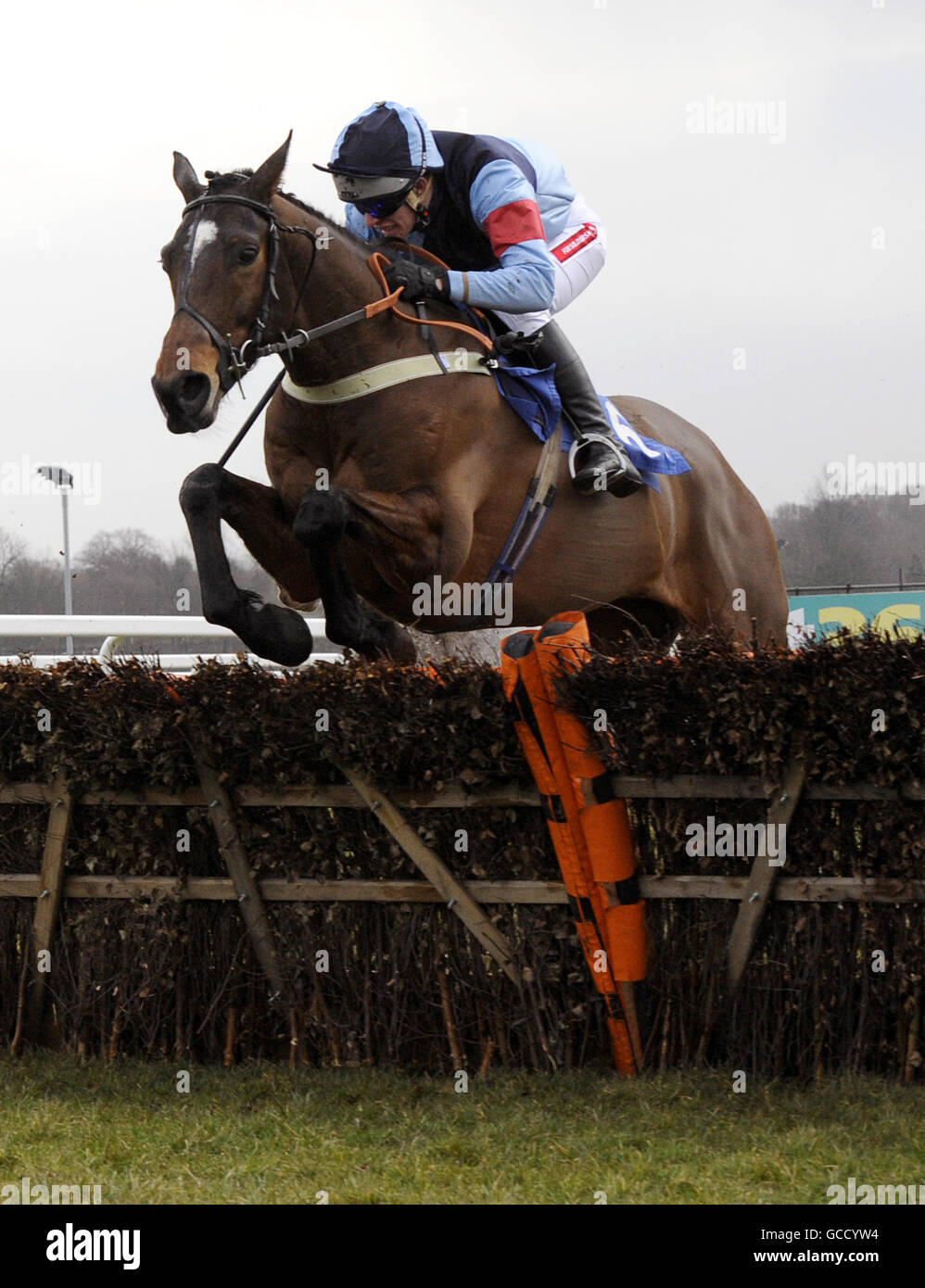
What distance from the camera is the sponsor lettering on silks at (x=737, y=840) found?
3457mm

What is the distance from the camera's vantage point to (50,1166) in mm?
3080

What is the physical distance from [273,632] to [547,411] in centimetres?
127

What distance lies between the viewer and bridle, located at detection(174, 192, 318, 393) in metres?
3.90

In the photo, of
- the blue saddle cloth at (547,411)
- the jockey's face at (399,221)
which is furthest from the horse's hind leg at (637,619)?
the jockey's face at (399,221)

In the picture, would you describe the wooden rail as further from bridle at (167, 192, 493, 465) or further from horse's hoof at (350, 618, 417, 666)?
bridle at (167, 192, 493, 465)

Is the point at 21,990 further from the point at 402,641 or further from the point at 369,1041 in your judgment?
the point at 402,641

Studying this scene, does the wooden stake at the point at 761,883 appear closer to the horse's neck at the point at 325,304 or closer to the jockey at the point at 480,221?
the jockey at the point at 480,221

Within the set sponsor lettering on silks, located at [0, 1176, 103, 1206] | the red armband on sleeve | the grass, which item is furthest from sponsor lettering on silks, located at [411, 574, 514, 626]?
sponsor lettering on silks, located at [0, 1176, 103, 1206]

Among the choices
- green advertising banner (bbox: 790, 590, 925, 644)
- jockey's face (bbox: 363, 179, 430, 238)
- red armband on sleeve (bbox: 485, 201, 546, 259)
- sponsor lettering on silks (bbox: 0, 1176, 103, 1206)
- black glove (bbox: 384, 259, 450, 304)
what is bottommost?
sponsor lettering on silks (bbox: 0, 1176, 103, 1206)

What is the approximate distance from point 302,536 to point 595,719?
3.39 feet

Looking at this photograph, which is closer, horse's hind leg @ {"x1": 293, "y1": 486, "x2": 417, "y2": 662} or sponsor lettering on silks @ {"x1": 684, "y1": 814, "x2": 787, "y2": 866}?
sponsor lettering on silks @ {"x1": 684, "y1": 814, "x2": 787, "y2": 866}

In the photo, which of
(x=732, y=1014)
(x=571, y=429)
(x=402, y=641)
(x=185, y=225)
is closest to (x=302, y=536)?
(x=402, y=641)
